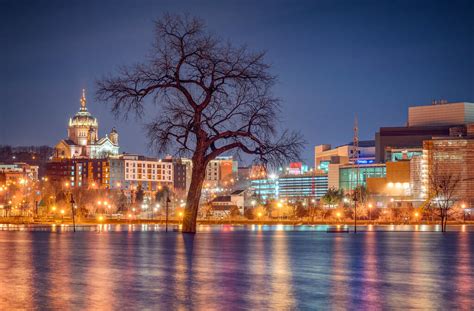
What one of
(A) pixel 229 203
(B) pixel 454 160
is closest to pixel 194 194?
(A) pixel 229 203

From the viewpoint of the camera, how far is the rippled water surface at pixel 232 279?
13.8 metres

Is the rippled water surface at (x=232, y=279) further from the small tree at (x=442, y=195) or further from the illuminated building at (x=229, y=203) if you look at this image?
the illuminated building at (x=229, y=203)

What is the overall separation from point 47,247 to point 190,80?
13.0m

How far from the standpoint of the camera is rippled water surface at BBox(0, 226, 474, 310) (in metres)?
13.8

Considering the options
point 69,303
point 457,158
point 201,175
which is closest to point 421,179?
point 457,158

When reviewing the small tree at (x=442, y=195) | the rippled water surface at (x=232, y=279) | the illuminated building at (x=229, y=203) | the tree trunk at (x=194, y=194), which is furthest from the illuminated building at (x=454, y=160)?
the rippled water surface at (x=232, y=279)

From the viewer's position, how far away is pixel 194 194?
130 ft

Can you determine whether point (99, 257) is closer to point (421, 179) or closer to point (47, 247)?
point (47, 247)

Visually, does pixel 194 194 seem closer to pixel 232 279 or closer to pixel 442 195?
pixel 232 279

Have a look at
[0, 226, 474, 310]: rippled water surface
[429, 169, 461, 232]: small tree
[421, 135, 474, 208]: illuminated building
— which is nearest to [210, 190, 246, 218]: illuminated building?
[421, 135, 474, 208]: illuminated building

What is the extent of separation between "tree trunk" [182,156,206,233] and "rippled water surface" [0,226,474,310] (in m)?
12.5

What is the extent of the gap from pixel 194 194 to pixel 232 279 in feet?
74.1

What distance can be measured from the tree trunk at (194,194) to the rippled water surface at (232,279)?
491 inches

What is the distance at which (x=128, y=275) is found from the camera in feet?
58.5
